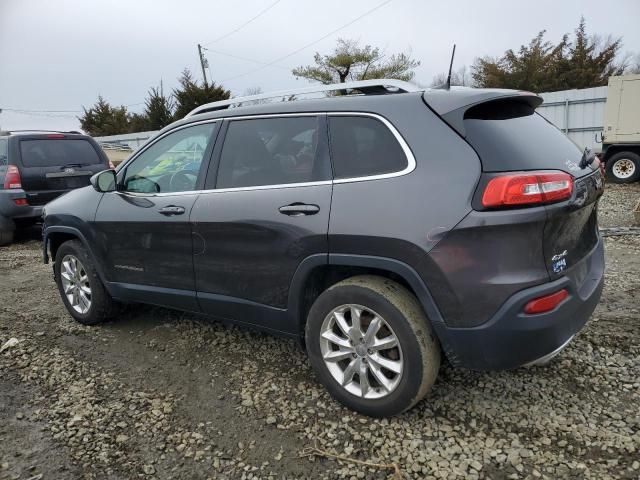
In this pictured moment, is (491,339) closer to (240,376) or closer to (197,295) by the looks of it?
(240,376)

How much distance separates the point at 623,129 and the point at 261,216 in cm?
1261

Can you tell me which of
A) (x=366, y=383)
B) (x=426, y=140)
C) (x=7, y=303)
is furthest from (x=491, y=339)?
(x=7, y=303)

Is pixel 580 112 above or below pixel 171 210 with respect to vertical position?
above

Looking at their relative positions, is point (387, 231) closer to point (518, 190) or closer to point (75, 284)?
point (518, 190)

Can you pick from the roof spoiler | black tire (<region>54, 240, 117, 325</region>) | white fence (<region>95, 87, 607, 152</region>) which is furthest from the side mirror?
white fence (<region>95, 87, 607, 152</region>)

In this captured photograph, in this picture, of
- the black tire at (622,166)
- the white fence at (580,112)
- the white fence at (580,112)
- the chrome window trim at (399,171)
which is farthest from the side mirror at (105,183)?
the white fence at (580,112)

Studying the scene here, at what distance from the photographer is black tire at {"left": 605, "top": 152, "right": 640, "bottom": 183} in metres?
12.4

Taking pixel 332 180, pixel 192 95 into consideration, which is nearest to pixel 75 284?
pixel 332 180

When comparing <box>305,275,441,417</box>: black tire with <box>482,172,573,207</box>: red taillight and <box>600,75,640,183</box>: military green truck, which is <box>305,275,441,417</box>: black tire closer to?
<box>482,172,573,207</box>: red taillight

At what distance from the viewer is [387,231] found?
7.97 ft

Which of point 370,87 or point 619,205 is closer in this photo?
point 370,87

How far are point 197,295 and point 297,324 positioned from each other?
827 millimetres

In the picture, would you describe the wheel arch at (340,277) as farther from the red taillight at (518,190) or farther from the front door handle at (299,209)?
the red taillight at (518,190)

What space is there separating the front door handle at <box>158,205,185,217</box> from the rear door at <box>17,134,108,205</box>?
5.16 m
